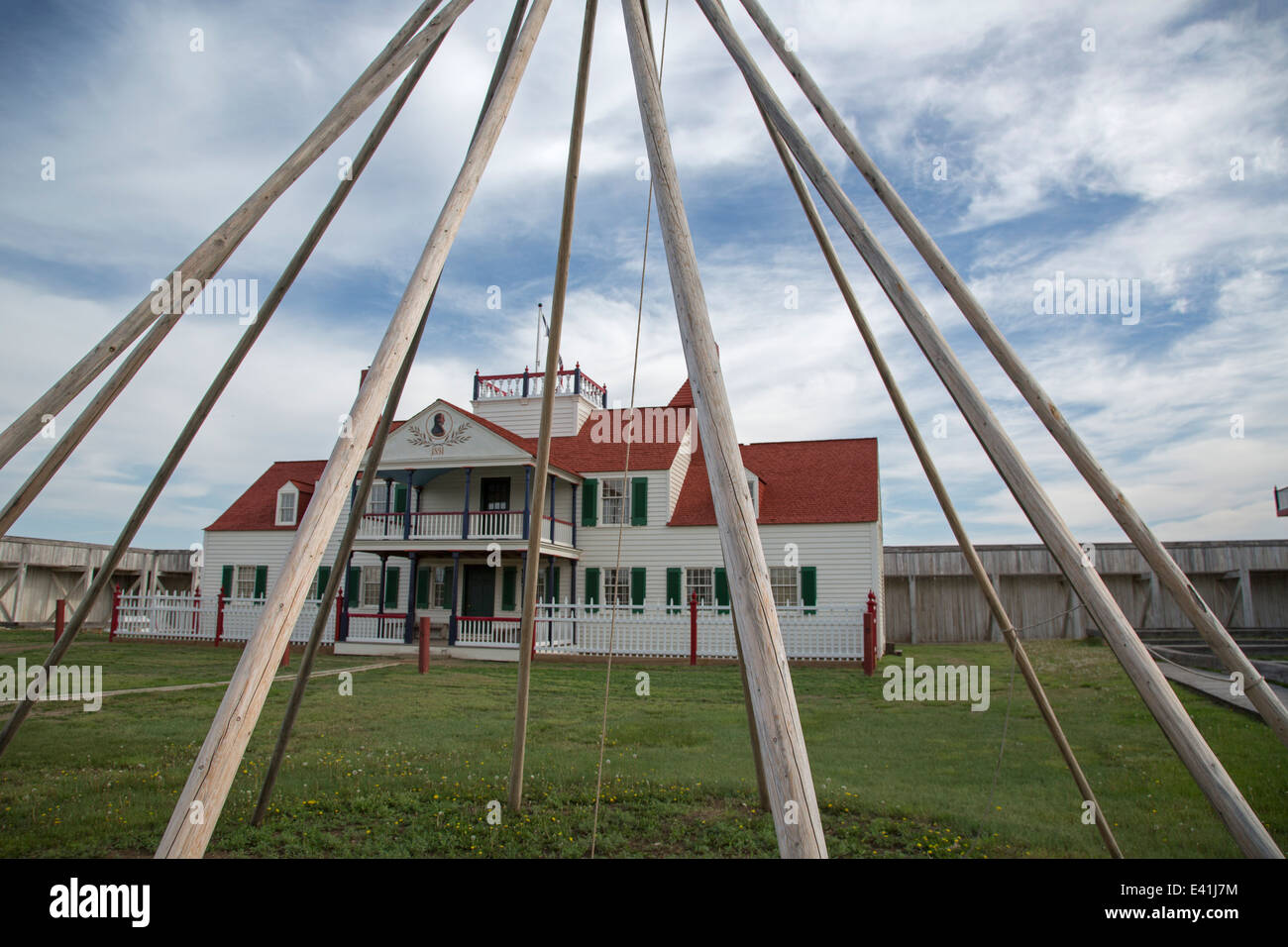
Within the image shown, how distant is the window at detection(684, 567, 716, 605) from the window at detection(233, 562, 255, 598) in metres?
15.1

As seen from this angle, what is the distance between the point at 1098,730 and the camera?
938cm

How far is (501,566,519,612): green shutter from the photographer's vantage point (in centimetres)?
2481

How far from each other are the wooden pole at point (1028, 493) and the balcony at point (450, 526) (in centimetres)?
1976

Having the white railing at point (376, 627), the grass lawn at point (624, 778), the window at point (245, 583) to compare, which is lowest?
the white railing at point (376, 627)

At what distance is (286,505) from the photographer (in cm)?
2753

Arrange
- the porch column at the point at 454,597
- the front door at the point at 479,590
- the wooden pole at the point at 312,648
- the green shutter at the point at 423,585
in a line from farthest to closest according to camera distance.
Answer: the green shutter at the point at 423,585 < the front door at the point at 479,590 < the porch column at the point at 454,597 < the wooden pole at the point at 312,648

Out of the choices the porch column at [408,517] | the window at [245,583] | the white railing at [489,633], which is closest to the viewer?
the white railing at [489,633]

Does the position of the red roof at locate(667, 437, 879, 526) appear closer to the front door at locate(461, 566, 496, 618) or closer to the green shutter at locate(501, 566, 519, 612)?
the green shutter at locate(501, 566, 519, 612)

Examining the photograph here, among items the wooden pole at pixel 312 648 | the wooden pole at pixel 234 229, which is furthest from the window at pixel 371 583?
the wooden pole at pixel 234 229

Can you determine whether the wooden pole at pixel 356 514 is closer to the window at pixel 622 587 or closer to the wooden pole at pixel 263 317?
the wooden pole at pixel 263 317

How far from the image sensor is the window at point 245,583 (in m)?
27.6

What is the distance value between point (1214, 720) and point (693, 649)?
1198 cm
